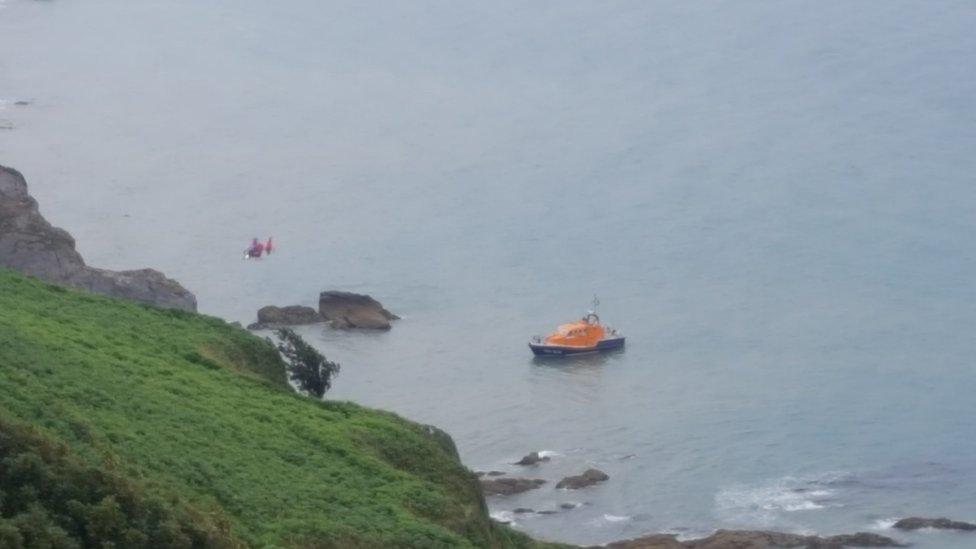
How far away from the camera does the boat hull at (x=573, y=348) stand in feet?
160

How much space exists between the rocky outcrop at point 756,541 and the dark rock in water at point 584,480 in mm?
3293

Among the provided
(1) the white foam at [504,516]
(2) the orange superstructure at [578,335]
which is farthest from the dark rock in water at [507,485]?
(2) the orange superstructure at [578,335]

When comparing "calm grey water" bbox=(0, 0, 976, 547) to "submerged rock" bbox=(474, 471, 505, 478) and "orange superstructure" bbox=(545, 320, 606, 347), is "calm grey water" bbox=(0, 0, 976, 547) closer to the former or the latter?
"orange superstructure" bbox=(545, 320, 606, 347)

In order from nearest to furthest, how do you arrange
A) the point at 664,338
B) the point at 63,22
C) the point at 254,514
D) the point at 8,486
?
1. the point at 8,486
2. the point at 254,514
3. the point at 664,338
4. the point at 63,22

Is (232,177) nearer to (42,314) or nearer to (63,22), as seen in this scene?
(63,22)

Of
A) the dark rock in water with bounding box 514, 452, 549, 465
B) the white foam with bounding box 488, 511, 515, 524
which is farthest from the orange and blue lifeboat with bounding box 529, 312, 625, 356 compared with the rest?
the white foam with bounding box 488, 511, 515, 524

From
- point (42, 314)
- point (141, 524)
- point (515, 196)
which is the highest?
point (515, 196)

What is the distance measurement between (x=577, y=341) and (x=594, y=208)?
42.3 ft

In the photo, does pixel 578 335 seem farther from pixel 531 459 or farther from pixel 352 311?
pixel 531 459

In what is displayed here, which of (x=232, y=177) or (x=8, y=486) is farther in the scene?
(x=232, y=177)

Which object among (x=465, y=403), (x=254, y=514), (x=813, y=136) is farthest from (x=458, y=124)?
(x=254, y=514)

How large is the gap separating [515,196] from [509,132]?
794 cm

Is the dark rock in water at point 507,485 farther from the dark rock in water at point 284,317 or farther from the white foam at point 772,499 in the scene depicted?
the dark rock in water at point 284,317

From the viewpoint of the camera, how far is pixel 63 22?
A: 300 feet
